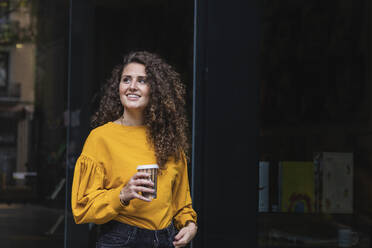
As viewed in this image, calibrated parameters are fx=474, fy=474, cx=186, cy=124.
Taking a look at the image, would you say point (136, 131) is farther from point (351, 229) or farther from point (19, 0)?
point (19, 0)

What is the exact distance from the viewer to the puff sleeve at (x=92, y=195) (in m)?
2.24

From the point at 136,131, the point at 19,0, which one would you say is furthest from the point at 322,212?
the point at 19,0

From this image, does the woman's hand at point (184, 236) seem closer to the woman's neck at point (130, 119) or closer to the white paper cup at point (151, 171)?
the white paper cup at point (151, 171)

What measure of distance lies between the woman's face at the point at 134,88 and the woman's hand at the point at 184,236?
26.3 inches

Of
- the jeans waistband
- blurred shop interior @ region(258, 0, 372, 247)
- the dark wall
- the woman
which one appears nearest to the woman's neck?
the woman

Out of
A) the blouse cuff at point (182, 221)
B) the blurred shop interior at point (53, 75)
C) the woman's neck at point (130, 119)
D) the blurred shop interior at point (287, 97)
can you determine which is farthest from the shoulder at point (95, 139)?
the blurred shop interior at point (287, 97)

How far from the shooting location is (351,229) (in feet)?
15.5

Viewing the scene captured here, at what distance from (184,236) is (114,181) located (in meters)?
0.46

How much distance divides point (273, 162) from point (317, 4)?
1.70 m

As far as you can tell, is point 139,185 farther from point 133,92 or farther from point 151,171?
point 133,92

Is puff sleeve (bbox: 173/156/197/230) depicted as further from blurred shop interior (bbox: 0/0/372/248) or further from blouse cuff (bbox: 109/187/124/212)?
blurred shop interior (bbox: 0/0/372/248)

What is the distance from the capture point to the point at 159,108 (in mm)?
2516

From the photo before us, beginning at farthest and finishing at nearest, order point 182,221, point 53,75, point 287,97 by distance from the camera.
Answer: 1. point 53,75
2. point 287,97
3. point 182,221

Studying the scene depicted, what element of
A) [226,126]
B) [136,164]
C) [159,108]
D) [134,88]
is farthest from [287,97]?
[136,164]
